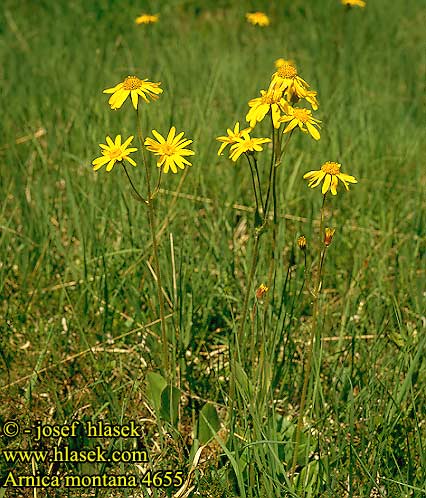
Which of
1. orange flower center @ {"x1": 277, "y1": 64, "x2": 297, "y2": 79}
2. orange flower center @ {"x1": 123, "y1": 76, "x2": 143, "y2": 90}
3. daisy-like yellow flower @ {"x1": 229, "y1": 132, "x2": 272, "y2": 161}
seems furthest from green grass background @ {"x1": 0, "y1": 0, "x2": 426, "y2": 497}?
orange flower center @ {"x1": 123, "y1": 76, "x2": 143, "y2": 90}

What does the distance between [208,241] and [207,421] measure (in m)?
0.76

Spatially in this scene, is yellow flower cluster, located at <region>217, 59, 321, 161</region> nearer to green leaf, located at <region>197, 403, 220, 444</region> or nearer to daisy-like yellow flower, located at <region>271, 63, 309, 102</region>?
daisy-like yellow flower, located at <region>271, 63, 309, 102</region>

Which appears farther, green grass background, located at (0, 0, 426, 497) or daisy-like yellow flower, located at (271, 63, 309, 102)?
green grass background, located at (0, 0, 426, 497)

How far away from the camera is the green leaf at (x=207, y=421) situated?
1.65 m

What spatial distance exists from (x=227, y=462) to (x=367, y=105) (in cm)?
217

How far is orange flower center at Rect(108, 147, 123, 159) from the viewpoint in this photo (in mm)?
1514

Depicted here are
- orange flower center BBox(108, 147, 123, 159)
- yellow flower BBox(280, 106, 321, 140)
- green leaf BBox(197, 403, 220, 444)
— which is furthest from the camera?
green leaf BBox(197, 403, 220, 444)

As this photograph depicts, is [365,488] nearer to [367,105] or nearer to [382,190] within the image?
[382,190]

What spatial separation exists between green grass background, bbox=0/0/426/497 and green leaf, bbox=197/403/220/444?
0.17 ft

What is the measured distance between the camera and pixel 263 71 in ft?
11.6

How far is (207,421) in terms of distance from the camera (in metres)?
1.64

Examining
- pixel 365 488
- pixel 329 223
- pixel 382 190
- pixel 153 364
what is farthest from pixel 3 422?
pixel 382 190

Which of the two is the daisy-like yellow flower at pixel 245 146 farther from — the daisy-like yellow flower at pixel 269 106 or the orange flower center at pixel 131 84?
the orange flower center at pixel 131 84

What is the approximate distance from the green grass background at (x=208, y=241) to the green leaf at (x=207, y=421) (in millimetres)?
53
